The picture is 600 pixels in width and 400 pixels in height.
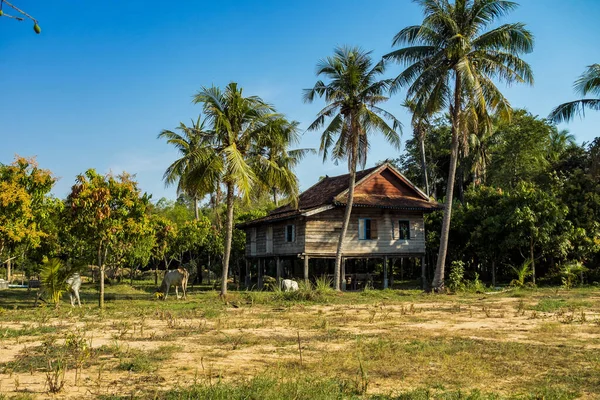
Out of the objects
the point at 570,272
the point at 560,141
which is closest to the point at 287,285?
the point at 570,272

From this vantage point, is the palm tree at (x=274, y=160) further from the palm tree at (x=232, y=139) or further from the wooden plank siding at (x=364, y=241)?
the wooden plank siding at (x=364, y=241)

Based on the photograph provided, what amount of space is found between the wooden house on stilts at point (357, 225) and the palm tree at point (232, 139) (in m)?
5.31

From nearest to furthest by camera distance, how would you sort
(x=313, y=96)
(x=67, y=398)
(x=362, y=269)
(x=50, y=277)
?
(x=67, y=398), (x=50, y=277), (x=313, y=96), (x=362, y=269)

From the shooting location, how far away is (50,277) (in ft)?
56.2

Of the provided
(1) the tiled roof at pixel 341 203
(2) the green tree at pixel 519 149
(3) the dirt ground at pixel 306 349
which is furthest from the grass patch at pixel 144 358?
(2) the green tree at pixel 519 149

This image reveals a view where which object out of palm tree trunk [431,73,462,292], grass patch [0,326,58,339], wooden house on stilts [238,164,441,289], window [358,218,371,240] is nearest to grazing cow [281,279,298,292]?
wooden house on stilts [238,164,441,289]

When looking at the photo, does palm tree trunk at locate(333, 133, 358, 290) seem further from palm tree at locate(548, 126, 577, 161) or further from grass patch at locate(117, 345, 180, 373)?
palm tree at locate(548, 126, 577, 161)

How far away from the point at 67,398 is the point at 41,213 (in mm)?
13327

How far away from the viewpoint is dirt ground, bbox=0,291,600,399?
6.95 meters

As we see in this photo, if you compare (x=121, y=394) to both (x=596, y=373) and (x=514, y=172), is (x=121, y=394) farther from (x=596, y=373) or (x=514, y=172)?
(x=514, y=172)

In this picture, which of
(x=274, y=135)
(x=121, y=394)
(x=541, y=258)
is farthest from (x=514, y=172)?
(x=121, y=394)

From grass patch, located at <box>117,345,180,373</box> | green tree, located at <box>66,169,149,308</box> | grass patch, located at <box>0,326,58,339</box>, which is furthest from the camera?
green tree, located at <box>66,169,149,308</box>

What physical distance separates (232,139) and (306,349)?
12581mm

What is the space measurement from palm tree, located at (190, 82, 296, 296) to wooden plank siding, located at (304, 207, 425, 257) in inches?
252
